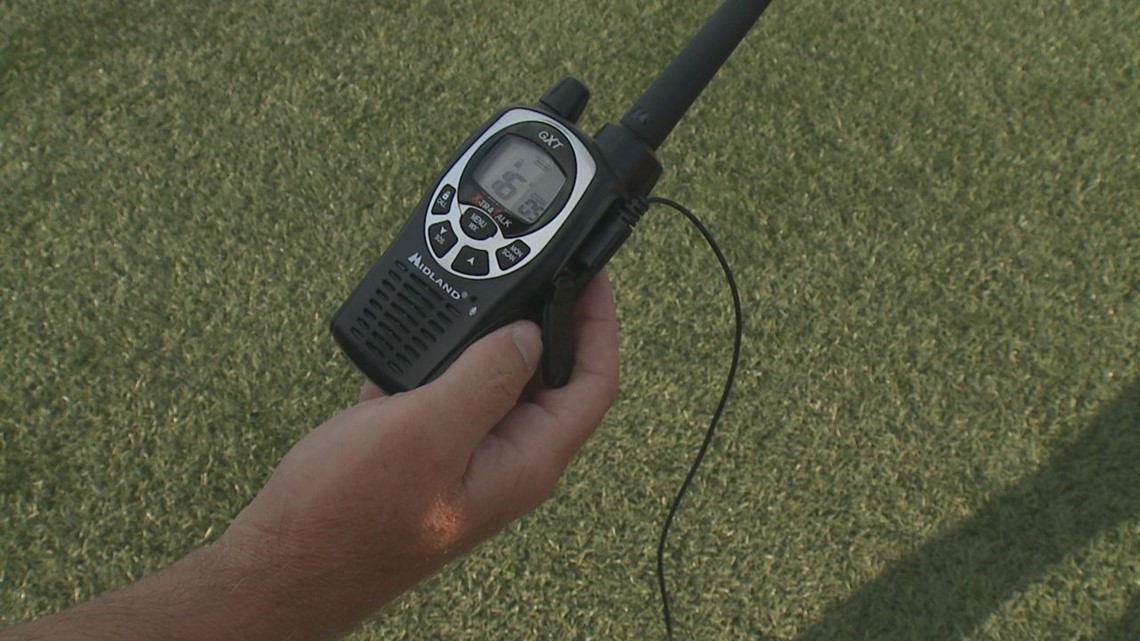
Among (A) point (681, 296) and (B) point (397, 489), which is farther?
(A) point (681, 296)

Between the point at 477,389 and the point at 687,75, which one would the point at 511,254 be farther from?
the point at 687,75

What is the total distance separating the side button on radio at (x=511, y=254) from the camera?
916 millimetres

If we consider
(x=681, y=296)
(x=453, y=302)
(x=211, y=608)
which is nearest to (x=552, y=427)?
(x=453, y=302)

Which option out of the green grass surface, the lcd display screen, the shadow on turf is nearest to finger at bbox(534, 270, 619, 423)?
the lcd display screen

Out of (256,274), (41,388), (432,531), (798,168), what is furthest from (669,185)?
(41,388)

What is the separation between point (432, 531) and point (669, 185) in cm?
100

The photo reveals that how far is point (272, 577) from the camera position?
83 cm

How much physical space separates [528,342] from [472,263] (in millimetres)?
106

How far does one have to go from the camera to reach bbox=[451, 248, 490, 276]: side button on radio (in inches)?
36.3

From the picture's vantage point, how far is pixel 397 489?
808 mm

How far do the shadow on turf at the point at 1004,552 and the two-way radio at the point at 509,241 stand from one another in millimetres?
795

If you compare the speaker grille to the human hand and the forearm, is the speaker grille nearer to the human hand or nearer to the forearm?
the human hand

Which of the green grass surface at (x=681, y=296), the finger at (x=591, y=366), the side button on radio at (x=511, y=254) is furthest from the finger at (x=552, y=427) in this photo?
the green grass surface at (x=681, y=296)

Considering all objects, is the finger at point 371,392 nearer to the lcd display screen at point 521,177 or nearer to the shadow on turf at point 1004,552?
the lcd display screen at point 521,177
